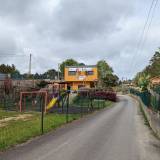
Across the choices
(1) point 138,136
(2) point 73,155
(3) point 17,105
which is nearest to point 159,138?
→ (1) point 138,136

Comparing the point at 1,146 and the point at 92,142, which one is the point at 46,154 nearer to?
the point at 1,146

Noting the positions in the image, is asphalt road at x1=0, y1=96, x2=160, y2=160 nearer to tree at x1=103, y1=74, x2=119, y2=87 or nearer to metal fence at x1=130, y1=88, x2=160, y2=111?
metal fence at x1=130, y1=88, x2=160, y2=111

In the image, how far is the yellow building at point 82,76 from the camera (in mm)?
113562

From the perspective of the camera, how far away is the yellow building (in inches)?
4471

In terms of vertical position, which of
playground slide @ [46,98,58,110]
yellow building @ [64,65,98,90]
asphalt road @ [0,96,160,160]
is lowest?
asphalt road @ [0,96,160,160]

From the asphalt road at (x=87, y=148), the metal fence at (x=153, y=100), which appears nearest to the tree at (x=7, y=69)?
the metal fence at (x=153, y=100)

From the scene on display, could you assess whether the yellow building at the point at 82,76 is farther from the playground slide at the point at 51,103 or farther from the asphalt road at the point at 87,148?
the asphalt road at the point at 87,148

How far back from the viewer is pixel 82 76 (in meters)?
114

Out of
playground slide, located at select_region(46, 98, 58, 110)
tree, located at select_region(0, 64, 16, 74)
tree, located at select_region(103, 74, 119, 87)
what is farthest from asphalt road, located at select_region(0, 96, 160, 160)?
tree, located at select_region(103, 74, 119, 87)

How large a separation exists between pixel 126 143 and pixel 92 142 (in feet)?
4.50

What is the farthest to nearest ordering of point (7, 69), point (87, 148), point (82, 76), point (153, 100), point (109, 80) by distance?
point (109, 80) < point (7, 69) < point (82, 76) < point (153, 100) < point (87, 148)

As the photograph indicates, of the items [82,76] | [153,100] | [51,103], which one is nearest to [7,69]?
[82,76]

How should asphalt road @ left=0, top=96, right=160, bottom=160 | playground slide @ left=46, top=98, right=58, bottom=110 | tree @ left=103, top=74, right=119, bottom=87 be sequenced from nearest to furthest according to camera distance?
asphalt road @ left=0, top=96, right=160, bottom=160, playground slide @ left=46, top=98, right=58, bottom=110, tree @ left=103, top=74, right=119, bottom=87

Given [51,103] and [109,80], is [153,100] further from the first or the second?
[109,80]
